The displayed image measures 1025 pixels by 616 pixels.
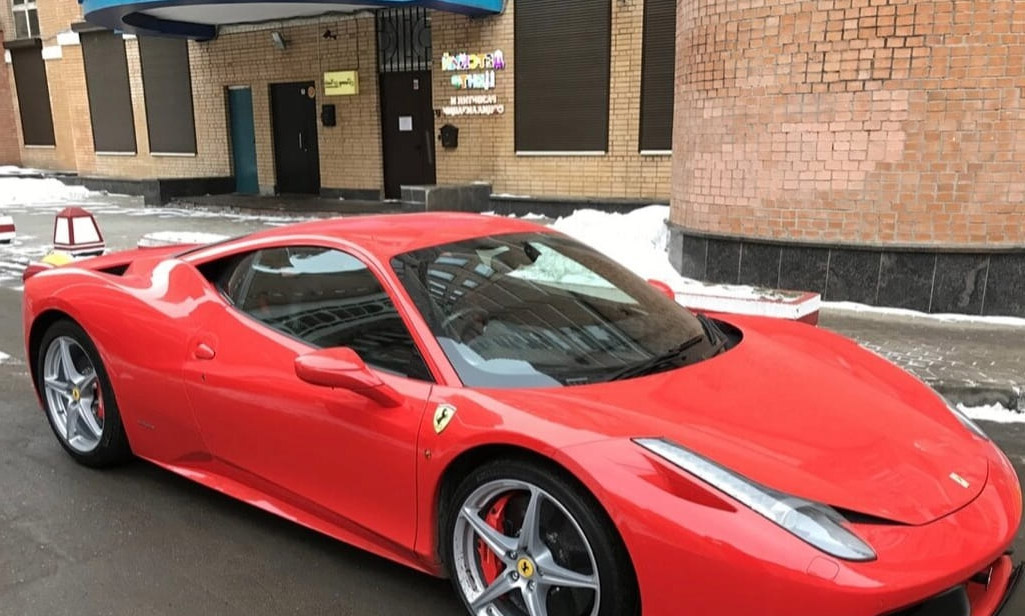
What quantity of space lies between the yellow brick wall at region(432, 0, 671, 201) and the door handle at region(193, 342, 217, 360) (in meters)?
10.7

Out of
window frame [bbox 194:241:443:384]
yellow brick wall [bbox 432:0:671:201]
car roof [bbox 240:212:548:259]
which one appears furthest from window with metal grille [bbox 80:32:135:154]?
car roof [bbox 240:212:548:259]

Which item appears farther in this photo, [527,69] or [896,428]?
[527,69]

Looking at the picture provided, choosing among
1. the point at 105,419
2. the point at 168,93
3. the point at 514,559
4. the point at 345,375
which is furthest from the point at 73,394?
the point at 168,93

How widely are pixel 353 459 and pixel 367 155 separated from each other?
14162 mm

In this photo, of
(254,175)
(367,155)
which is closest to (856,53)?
(367,155)

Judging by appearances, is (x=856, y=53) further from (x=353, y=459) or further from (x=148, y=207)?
(x=148, y=207)

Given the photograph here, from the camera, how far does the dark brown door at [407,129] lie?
50.6 feet

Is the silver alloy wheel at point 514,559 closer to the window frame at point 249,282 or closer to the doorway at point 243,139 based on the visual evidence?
the window frame at point 249,282

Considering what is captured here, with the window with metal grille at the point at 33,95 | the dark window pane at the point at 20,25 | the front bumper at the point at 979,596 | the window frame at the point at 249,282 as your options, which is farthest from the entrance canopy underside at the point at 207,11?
the front bumper at the point at 979,596

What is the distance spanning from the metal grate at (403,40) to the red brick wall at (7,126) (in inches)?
663

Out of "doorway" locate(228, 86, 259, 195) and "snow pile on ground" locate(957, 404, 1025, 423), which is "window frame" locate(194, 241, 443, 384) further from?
"doorway" locate(228, 86, 259, 195)

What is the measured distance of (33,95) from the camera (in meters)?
25.0

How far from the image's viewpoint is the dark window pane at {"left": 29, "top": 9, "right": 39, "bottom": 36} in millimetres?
24538

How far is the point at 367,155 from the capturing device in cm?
1636
